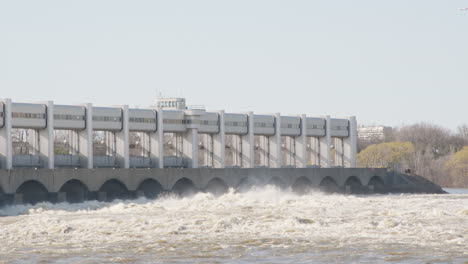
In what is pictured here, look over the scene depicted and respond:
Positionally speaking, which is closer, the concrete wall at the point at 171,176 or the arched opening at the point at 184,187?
the concrete wall at the point at 171,176

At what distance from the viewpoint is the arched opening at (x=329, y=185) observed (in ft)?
312

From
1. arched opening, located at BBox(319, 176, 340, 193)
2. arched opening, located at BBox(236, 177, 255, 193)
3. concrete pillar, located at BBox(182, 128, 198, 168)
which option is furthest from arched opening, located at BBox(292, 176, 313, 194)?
concrete pillar, located at BBox(182, 128, 198, 168)

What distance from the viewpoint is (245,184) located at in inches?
3334

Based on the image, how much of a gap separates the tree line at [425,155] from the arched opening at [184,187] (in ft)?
109

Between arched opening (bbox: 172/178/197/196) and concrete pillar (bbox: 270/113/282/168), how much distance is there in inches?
588

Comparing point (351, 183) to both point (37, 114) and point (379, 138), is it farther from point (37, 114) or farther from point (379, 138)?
point (379, 138)

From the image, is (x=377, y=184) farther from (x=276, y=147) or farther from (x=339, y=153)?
(x=276, y=147)

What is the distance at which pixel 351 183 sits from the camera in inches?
3871

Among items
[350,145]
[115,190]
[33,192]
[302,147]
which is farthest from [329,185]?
[33,192]

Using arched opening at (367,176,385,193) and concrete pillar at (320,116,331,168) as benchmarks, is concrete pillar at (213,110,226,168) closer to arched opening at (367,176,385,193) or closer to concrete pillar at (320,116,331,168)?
concrete pillar at (320,116,331,168)

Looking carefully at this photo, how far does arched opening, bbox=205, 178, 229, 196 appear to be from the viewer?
82625mm

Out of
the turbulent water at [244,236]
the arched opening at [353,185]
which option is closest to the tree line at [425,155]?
the arched opening at [353,185]

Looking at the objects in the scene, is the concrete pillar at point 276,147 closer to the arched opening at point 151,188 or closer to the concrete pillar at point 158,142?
the concrete pillar at point 158,142

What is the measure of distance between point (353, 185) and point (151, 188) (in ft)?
92.8
